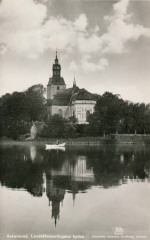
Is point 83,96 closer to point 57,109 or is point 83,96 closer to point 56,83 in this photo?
point 57,109

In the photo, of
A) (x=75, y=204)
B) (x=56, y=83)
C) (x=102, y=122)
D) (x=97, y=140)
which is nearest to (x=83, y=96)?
(x=56, y=83)

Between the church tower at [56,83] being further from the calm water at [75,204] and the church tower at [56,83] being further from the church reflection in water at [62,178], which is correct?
the calm water at [75,204]

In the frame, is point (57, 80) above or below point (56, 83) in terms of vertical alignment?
above

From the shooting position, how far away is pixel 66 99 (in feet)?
226

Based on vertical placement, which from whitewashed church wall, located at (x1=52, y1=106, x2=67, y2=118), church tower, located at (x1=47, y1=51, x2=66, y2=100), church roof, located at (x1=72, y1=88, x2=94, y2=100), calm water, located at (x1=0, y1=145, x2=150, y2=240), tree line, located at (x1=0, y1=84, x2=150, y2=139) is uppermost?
church tower, located at (x1=47, y1=51, x2=66, y2=100)

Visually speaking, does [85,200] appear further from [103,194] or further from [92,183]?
[92,183]

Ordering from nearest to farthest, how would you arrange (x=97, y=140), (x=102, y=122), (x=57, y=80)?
(x=97, y=140)
(x=102, y=122)
(x=57, y=80)

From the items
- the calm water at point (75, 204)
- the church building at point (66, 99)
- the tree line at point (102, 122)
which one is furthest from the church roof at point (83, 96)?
the calm water at point (75, 204)

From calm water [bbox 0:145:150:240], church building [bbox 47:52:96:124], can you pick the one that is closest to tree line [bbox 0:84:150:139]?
church building [bbox 47:52:96:124]

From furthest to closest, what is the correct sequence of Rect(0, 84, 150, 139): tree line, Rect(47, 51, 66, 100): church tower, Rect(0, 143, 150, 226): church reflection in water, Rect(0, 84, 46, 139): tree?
Rect(47, 51, 66, 100): church tower → Rect(0, 84, 46, 139): tree → Rect(0, 84, 150, 139): tree line → Rect(0, 143, 150, 226): church reflection in water

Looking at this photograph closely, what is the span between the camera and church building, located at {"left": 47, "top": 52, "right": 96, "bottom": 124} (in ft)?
210

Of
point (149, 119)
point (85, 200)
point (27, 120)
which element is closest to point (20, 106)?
point (27, 120)

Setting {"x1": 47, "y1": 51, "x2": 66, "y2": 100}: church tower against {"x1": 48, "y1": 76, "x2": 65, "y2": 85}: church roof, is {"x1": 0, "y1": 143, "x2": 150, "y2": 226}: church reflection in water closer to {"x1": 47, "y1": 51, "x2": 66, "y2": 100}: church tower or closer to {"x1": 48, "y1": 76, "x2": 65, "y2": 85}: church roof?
{"x1": 47, "y1": 51, "x2": 66, "y2": 100}: church tower

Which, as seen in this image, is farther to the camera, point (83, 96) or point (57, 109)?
point (57, 109)
